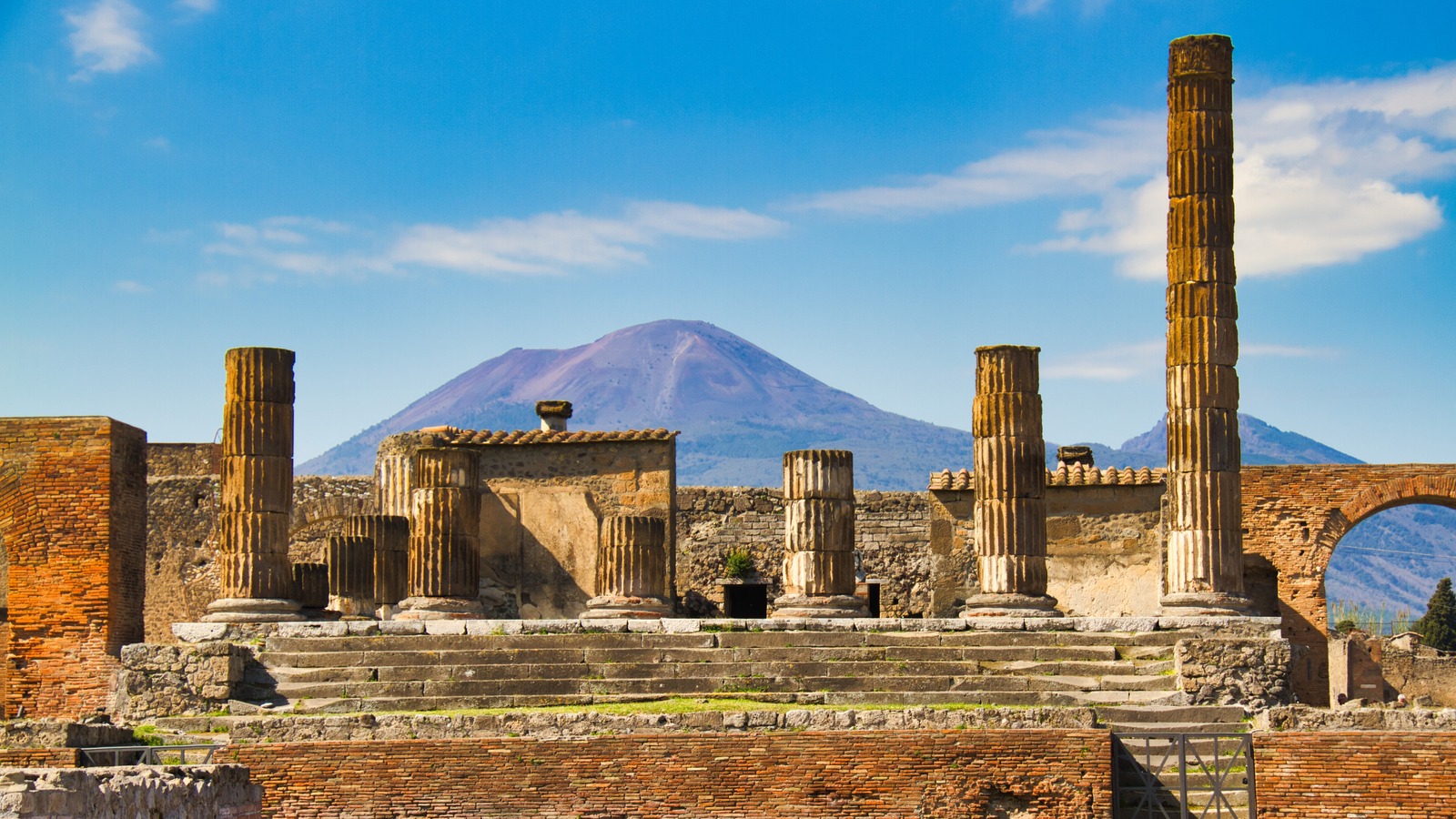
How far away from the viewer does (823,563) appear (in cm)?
2372

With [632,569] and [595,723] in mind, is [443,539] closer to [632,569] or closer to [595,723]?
[632,569]

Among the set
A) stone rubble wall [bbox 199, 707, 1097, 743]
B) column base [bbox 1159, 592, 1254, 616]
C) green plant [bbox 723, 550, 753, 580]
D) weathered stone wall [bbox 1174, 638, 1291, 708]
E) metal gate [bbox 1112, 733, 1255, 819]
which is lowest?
metal gate [bbox 1112, 733, 1255, 819]

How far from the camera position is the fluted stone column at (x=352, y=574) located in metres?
25.0

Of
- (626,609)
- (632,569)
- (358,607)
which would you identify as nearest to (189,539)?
(358,607)

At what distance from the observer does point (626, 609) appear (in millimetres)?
23203

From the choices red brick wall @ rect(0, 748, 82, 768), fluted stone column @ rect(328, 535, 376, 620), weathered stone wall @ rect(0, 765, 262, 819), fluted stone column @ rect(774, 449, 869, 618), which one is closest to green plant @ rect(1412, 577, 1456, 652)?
fluted stone column @ rect(774, 449, 869, 618)

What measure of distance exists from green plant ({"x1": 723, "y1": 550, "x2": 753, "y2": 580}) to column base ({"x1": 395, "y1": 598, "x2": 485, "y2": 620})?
33.9 ft

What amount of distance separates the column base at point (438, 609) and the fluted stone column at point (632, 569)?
1.48 meters

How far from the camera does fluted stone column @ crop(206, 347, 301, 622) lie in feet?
75.6

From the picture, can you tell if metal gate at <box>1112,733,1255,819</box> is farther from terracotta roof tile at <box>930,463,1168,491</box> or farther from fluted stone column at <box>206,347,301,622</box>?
fluted stone column at <box>206,347,301,622</box>

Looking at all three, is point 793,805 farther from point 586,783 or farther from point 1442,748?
point 1442,748

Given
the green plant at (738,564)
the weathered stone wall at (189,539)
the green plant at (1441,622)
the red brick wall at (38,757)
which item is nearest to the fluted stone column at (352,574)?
the red brick wall at (38,757)

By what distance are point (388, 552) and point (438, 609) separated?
1.62 meters

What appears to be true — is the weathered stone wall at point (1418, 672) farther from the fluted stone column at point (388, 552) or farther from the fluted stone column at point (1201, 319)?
the fluted stone column at point (388, 552)
